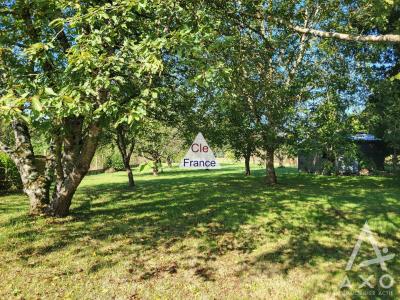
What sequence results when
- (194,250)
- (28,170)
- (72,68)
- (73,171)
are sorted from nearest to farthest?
(72,68), (194,250), (73,171), (28,170)

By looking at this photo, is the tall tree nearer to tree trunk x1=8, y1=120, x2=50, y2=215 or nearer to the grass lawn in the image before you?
tree trunk x1=8, y1=120, x2=50, y2=215

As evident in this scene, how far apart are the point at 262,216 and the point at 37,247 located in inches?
269

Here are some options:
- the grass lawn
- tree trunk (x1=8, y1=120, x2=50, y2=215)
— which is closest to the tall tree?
tree trunk (x1=8, y1=120, x2=50, y2=215)

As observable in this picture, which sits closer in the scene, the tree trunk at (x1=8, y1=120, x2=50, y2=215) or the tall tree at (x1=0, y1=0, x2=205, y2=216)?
the tall tree at (x1=0, y1=0, x2=205, y2=216)

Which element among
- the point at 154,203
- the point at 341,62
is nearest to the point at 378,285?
the point at 154,203

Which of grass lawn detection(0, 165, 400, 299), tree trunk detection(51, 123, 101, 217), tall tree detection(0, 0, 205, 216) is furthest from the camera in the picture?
tree trunk detection(51, 123, 101, 217)

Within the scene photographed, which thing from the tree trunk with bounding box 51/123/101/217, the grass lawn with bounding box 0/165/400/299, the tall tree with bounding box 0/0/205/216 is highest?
the tall tree with bounding box 0/0/205/216

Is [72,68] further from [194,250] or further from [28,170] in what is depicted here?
[28,170]

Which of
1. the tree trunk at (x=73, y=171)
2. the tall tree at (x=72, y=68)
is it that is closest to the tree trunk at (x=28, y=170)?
the tall tree at (x=72, y=68)

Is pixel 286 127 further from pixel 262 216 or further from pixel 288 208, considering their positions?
pixel 262 216

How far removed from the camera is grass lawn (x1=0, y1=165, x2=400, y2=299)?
597 cm

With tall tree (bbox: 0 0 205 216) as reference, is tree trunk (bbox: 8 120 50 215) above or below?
below

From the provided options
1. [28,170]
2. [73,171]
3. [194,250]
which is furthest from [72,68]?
[28,170]

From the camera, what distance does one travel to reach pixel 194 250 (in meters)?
8.05
